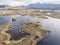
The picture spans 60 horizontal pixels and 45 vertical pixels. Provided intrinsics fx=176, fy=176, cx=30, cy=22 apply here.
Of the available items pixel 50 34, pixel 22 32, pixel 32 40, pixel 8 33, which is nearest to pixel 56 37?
pixel 50 34

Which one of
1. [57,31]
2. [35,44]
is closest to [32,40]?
[35,44]

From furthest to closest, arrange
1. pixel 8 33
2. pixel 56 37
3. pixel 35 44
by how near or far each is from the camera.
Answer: pixel 8 33, pixel 56 37, pixel 35 44

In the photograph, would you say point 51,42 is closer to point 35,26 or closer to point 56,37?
point 56,37

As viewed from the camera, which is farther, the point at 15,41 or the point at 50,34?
the point at 50,34

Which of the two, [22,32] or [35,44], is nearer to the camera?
[35,44]

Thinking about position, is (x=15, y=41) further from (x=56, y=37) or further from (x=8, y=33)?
(x=56, y=37)

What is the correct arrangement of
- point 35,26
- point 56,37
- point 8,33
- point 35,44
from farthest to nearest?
point 35,26
point 8,33
point 56,37
point 35,44

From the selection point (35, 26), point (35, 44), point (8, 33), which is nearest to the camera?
point (35, 44)

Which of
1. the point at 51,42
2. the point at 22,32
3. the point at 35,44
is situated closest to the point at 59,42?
the point at 51,42

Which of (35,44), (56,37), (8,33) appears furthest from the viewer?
(8,33)
